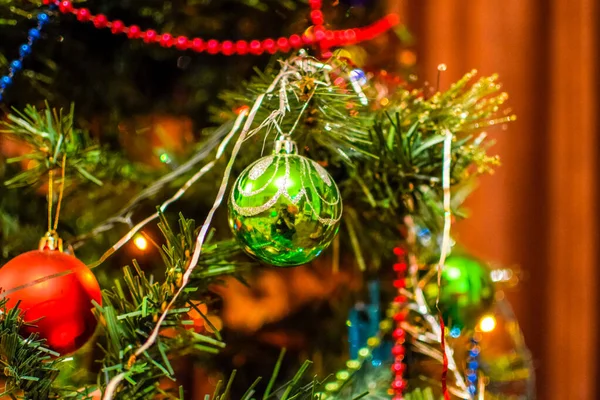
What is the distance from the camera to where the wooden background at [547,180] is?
0.83m

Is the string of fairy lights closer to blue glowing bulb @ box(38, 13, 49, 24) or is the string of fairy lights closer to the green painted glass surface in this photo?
blue glowing bulb @ box(38, 13, 49, 24)

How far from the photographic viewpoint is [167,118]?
0.69 meters

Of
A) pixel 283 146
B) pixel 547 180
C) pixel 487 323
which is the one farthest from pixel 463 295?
pixel 547 180

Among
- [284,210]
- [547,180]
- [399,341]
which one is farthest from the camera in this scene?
[547,180]

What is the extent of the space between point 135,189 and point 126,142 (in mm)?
88

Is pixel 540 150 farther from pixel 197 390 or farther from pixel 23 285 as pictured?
pixel 23 285

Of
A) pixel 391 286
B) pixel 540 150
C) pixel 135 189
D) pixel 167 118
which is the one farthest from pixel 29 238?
pixel 540 150

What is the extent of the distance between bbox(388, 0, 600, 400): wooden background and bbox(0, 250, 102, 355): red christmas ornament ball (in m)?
0.73

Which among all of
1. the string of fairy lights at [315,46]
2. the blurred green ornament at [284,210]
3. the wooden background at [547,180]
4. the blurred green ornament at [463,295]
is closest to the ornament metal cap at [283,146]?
the blurred green ornament at [284,210]

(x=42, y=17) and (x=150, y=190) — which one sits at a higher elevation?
(x=42, y=17)

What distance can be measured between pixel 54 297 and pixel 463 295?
0.34 metres

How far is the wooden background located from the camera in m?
0.83

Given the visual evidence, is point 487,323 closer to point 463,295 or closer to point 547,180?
point 463,295

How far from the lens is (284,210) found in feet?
1.02
